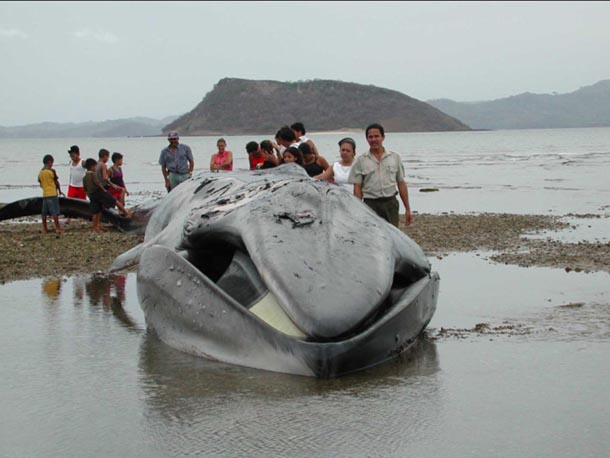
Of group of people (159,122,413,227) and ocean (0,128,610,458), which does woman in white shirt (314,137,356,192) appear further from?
ocean (0,128,610,458)

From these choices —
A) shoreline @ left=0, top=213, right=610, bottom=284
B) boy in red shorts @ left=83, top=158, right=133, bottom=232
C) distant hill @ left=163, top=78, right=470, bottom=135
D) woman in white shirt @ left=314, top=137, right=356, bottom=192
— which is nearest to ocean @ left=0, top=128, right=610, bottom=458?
woman in white shirt @ left=314, top=137, right=356, bottom=192

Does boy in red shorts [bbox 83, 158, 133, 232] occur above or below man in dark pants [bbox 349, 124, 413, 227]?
below

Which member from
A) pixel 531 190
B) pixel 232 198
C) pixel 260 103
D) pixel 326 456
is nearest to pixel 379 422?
pixel 326 456

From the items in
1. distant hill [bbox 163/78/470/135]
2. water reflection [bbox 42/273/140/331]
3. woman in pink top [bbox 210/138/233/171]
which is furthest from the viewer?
distant hill [bbox 163/78/470/135]

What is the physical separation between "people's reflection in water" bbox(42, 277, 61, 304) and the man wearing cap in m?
5.65

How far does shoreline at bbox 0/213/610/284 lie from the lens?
10.6 meters

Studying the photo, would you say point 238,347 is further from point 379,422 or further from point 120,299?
point 120,299

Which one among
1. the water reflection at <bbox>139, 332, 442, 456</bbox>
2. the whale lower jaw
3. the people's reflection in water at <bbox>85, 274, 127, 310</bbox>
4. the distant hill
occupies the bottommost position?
the people's reflection in water at <bbox>85, 274, 127, 310</bbox>

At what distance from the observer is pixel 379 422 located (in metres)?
4.70

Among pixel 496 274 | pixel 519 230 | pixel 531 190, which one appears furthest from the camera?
pixel 531 190

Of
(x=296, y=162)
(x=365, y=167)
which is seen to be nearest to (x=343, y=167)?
(x=296, y=162)

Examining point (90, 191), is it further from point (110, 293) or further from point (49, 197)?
point (110, 293)

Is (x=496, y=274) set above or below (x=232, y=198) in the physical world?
below

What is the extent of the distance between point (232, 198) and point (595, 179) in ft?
88.9
